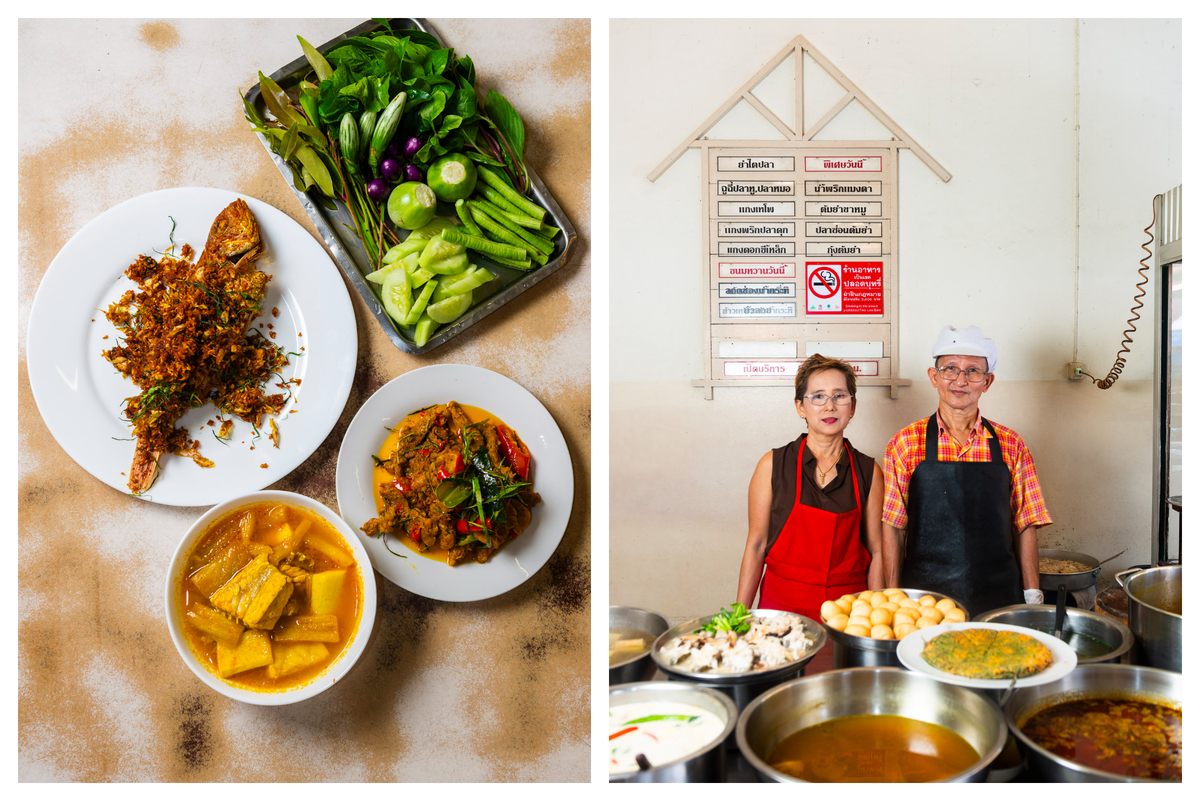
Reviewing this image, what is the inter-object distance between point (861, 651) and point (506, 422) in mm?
967

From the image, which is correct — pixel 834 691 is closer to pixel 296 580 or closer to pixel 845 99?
pixel 296 580

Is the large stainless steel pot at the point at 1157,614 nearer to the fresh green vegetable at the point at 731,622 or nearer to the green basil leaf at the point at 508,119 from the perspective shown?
the fresh green vegetable at the point at 731,622

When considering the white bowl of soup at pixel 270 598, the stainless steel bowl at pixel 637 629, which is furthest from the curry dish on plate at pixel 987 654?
the white bowl of soup at pixel 270 598

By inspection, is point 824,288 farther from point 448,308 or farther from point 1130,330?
point 448,308

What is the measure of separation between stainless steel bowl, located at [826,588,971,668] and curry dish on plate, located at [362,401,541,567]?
0.79 meters

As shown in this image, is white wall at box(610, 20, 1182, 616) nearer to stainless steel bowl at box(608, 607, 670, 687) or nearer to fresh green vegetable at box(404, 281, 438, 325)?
fresh green vegetable at box(404, 281, 438, 325)

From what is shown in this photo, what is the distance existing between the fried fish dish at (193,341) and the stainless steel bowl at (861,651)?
1.31 m

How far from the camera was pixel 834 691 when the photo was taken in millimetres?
1024

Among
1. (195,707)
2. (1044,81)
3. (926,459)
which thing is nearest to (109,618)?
(195,707)

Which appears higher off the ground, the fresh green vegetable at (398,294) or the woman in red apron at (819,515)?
the fresh green vegetable at (398,294)

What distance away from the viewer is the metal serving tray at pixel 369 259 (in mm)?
1769

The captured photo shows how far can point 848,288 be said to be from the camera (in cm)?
217

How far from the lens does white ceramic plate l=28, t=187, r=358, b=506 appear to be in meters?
1.73

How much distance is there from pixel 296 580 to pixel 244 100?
1085 millimetres
